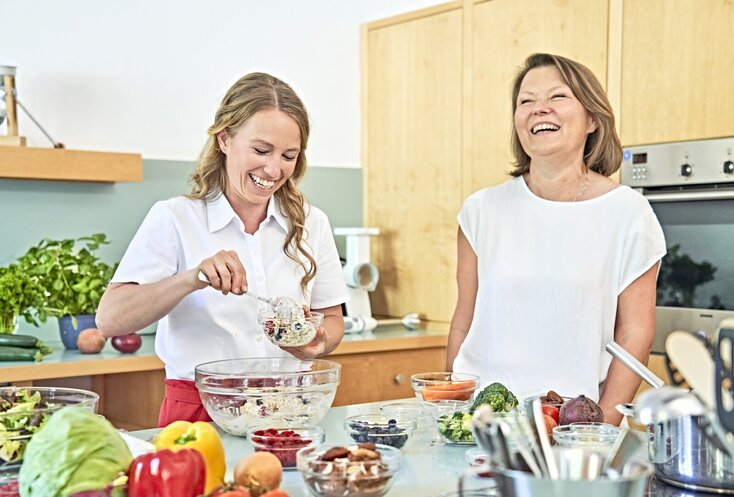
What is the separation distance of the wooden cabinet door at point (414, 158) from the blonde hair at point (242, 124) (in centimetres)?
173

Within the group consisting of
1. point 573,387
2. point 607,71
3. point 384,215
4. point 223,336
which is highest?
point 607,71

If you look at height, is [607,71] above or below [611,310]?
above

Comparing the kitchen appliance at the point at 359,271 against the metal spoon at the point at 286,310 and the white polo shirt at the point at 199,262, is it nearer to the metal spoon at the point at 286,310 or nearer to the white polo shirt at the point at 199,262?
the white polo shirt at the point at 199,262

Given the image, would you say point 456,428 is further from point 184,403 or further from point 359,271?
point 359,271

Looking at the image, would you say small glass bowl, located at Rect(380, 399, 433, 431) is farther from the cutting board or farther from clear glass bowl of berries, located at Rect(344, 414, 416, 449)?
the cutting board

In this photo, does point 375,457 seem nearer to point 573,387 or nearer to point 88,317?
point 573,387

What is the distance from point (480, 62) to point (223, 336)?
6.75 ft

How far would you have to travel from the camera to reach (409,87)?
13.5 feet

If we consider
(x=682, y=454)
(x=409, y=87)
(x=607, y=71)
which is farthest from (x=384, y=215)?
(x=682, y=454)

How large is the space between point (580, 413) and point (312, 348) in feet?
2.25

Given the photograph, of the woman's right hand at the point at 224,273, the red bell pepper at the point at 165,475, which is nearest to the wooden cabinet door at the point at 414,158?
the woman's right hand at the point at 224,273

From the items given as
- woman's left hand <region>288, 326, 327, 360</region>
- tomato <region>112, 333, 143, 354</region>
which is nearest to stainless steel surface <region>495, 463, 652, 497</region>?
woman's left hand <region>288, 326, 327, 360</region>

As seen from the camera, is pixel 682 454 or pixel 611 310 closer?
pixel 682 454

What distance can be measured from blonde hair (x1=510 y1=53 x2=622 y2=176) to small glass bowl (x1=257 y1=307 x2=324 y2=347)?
83 cm
